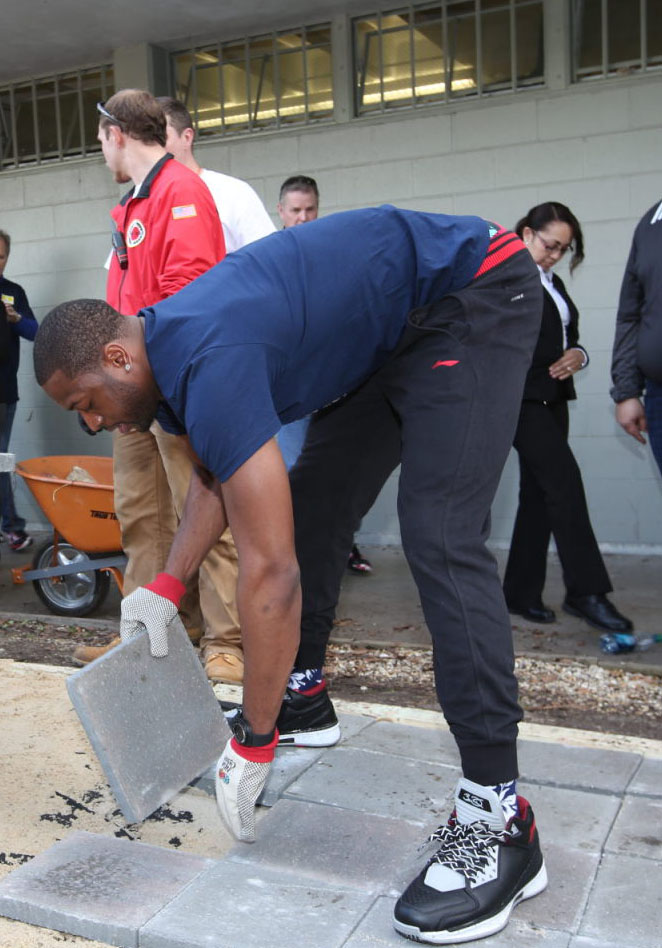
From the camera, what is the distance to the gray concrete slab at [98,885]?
2.05m

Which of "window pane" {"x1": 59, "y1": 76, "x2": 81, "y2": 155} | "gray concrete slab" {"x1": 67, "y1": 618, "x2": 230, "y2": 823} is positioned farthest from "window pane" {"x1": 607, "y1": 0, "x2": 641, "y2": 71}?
"gray concrete slab" {"x1": 67, "y1": 618, "x2": 230, "y2": 823}

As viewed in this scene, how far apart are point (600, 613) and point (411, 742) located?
177 centimetres

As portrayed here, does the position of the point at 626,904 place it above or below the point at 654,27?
below

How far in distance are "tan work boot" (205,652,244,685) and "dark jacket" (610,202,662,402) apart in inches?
64.8

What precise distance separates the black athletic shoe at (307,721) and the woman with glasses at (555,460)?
1.86 m

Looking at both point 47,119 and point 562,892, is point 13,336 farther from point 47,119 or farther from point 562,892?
point 562,892

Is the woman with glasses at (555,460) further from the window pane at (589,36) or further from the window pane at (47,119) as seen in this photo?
the window pane at (47,119)

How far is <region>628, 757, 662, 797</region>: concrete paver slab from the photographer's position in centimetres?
259

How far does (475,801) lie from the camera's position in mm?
2133

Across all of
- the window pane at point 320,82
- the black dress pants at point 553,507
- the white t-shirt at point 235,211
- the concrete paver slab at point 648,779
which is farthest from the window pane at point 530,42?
the concrete paver slab at point 648,779

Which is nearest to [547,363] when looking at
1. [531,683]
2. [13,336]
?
[531,683]

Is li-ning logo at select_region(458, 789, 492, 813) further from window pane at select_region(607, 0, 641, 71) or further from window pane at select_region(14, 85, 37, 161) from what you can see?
window pane at select_region(14, 85, 37, 161)

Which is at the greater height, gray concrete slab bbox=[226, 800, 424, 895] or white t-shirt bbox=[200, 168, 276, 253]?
white t-shirt bbox=[200, 168, 276, 253]

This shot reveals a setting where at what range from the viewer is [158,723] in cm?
255
